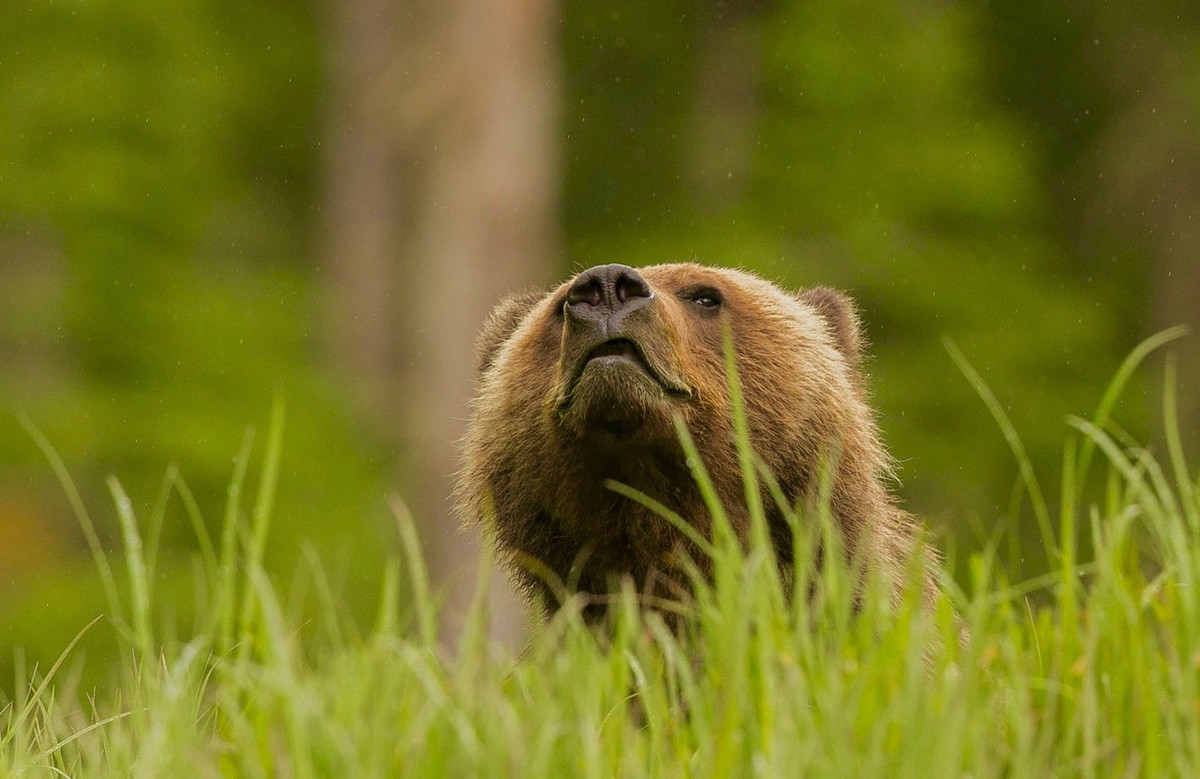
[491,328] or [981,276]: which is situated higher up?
[491,328]

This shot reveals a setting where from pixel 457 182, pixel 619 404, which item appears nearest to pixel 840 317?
pixel 619 404

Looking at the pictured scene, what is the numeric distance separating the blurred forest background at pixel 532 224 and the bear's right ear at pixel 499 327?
21.8ft

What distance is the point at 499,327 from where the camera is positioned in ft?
19.4

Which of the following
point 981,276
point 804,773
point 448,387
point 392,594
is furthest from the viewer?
point 981,276

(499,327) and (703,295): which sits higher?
(703,295)

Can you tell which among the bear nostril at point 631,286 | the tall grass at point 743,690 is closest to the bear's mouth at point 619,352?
the bear nostril at point 631,286

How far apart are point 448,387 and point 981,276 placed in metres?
6.54

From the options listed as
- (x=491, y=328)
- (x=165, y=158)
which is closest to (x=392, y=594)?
(x=491, y=328)

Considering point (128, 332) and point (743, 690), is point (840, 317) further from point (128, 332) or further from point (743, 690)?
point (128, 332)

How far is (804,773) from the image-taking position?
272cm

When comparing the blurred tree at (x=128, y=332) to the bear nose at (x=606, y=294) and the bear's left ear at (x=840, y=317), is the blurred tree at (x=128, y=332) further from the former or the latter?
the bear nose at (x=606, y=294)

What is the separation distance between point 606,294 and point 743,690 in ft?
5.66

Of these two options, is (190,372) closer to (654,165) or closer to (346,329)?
(346,329)

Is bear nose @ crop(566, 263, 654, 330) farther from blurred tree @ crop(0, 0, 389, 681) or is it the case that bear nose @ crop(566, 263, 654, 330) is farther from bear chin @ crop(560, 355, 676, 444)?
blurred tree @ crop(0, 0, 389, 681)
